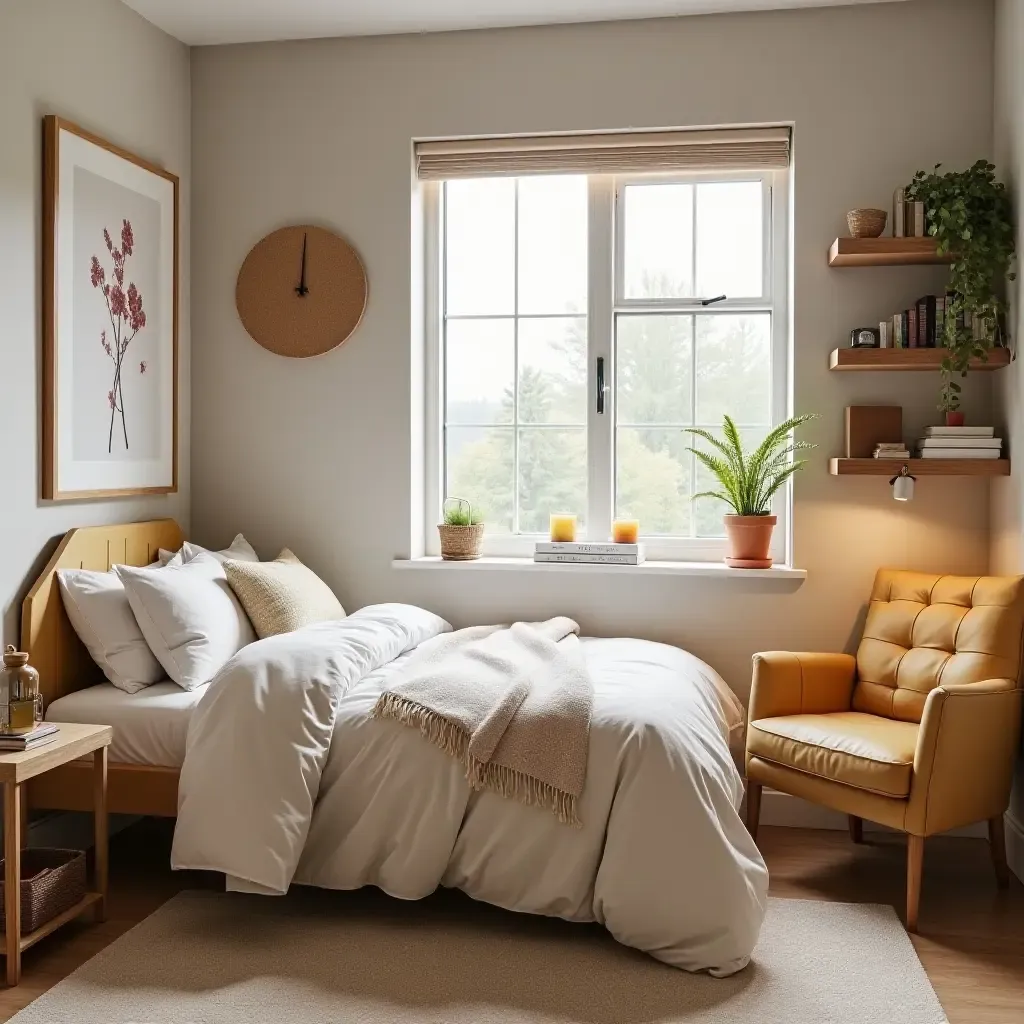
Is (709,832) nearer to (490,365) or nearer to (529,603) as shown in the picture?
(529,603)

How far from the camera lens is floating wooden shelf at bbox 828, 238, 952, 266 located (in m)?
3.39

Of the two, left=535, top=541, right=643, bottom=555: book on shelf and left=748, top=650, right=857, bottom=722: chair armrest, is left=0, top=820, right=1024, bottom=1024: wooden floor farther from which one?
Answer: left=535, top=541, right=643, bottom=555: book on shelf

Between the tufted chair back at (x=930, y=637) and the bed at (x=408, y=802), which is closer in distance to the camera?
the bed at (x=408, y=802)

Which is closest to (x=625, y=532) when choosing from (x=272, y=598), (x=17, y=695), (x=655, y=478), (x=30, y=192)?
(x=655, y=478)

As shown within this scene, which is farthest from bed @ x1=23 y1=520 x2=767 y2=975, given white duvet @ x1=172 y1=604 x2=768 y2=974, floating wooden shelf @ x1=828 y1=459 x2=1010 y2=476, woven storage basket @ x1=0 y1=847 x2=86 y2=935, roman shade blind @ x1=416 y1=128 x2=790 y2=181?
roman shade blind @ x1=416 y1=128 x2=790 y2=181

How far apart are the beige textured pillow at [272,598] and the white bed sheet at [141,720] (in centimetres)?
41

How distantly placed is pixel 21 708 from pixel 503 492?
1.97m

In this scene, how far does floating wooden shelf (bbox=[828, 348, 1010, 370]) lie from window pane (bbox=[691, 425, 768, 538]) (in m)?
0.49

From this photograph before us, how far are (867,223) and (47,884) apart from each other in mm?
3062

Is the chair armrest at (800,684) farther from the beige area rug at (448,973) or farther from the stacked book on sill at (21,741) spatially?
the stacked book on sill at (21,741)

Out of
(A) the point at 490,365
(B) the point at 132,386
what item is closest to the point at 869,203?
(A) the point at 490,365

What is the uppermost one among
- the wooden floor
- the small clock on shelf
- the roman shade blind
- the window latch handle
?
the roman shade blind

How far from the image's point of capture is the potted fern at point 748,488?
3.62m

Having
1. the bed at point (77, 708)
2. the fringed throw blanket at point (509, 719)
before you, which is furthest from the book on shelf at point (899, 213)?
the bed at point (77, 708)
